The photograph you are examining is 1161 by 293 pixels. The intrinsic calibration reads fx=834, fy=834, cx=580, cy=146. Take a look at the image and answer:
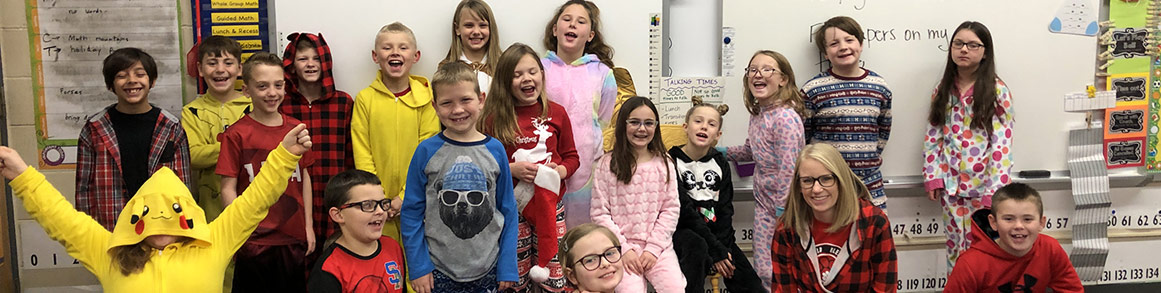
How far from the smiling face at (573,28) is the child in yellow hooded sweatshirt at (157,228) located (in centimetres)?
129

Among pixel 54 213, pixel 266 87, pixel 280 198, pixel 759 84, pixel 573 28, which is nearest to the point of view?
pixel 54 213

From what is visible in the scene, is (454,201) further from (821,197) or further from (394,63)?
(821,197)

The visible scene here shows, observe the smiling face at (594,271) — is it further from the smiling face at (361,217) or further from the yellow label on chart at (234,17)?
the yellow label on chart at (234,17)

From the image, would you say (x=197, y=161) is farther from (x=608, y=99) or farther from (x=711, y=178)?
(x=711, y=178)

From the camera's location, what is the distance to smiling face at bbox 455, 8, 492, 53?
3531 mm

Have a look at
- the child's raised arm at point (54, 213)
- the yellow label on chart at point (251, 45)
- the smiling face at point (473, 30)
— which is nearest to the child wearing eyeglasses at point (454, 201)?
the smiling face at point (473, 30)

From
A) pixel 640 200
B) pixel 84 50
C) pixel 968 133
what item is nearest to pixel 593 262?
pixel 640 200

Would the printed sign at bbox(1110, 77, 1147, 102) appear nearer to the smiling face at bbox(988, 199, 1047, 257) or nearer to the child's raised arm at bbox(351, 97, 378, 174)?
the smiling face at bbox(988, 199, 1047, 257)

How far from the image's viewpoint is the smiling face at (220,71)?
11.0ft

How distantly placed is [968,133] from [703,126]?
4.50 ft

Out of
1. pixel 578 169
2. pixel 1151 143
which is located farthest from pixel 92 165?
pixel 1151 143

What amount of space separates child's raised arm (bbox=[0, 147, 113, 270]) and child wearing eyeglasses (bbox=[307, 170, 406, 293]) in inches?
25.9

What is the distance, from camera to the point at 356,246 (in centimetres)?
273

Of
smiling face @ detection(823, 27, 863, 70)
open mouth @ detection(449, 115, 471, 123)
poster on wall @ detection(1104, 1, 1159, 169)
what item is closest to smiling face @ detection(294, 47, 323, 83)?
open mouth @ detection(449, 115, 471, 123)
